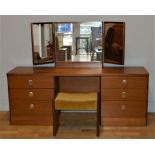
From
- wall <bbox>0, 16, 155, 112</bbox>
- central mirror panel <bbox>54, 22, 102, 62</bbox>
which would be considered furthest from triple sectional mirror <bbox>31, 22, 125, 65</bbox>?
wall <bbox>0, 16, 155, 112</bbox>

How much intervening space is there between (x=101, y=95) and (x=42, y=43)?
3.35ft

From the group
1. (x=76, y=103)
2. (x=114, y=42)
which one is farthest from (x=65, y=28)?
(x=76, y=103)

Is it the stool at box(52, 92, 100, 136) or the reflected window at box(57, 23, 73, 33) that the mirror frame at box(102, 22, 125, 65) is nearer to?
the reflected window at box(57, 23, 73, 33)

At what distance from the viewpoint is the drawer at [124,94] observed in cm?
333

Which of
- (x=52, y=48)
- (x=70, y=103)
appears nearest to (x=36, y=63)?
(x=52, y=48)

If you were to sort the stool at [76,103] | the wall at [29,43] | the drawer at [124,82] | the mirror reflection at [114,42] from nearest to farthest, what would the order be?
the stool at [76,103]
the drawer at [124,82]
the mirror reflection at [114,42]
the wall at [29,43]

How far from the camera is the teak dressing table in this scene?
3.32 meters

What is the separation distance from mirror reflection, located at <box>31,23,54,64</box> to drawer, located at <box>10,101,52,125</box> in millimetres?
608

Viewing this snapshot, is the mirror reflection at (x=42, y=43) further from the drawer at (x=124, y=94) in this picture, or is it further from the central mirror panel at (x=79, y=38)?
the drawer at (x=124, y=94)

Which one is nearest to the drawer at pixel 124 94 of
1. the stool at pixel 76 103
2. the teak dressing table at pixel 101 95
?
the teak dressing table at pixel 101 95

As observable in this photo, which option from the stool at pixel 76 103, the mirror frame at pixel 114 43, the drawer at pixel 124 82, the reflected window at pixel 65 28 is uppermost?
the reflected window at pixel 65 28

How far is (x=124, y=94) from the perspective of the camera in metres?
3.34

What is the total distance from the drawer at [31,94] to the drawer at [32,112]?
0.06 metres

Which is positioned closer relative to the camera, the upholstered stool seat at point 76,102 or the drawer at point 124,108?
the upholstered stool seat at point 76,102
